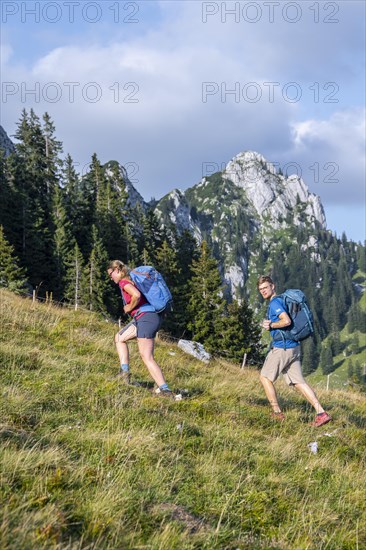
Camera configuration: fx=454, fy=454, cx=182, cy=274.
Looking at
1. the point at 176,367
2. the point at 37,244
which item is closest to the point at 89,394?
the point at 176,367

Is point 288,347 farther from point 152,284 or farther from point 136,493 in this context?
point 136,493

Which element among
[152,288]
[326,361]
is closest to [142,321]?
[152,288]

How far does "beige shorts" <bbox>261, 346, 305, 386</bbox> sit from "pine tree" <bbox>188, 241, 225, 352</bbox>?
35.8 m

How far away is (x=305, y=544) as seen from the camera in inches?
141

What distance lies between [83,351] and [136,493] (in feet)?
19.4

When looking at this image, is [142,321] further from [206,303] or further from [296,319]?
[206,303]

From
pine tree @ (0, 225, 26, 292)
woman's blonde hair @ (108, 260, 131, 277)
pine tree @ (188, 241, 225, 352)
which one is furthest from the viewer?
pine tree @ (188, 241, 225, 352)

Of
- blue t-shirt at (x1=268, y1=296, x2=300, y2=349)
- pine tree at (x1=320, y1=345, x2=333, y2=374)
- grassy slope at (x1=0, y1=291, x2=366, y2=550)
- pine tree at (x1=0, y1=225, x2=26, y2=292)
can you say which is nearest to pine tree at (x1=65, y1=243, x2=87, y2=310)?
pine tree at (x1=0, y1=225, x2=26, y2=292)

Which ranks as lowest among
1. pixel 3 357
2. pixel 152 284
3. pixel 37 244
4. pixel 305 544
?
pixel 305 544

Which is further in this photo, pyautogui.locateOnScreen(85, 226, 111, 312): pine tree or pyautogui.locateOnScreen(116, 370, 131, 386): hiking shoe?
pyautogui.locateOnScreen(85, 226, 111, 312): pine tree

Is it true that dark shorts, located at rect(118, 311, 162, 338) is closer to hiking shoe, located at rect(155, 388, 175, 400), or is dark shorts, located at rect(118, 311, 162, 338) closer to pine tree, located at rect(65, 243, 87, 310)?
hiking shoe, located at rect(155, 388, 175, 400)

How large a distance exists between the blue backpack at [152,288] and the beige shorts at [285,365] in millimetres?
2068

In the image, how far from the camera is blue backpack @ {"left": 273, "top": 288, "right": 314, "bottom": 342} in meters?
7.74

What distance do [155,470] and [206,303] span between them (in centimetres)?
4124
